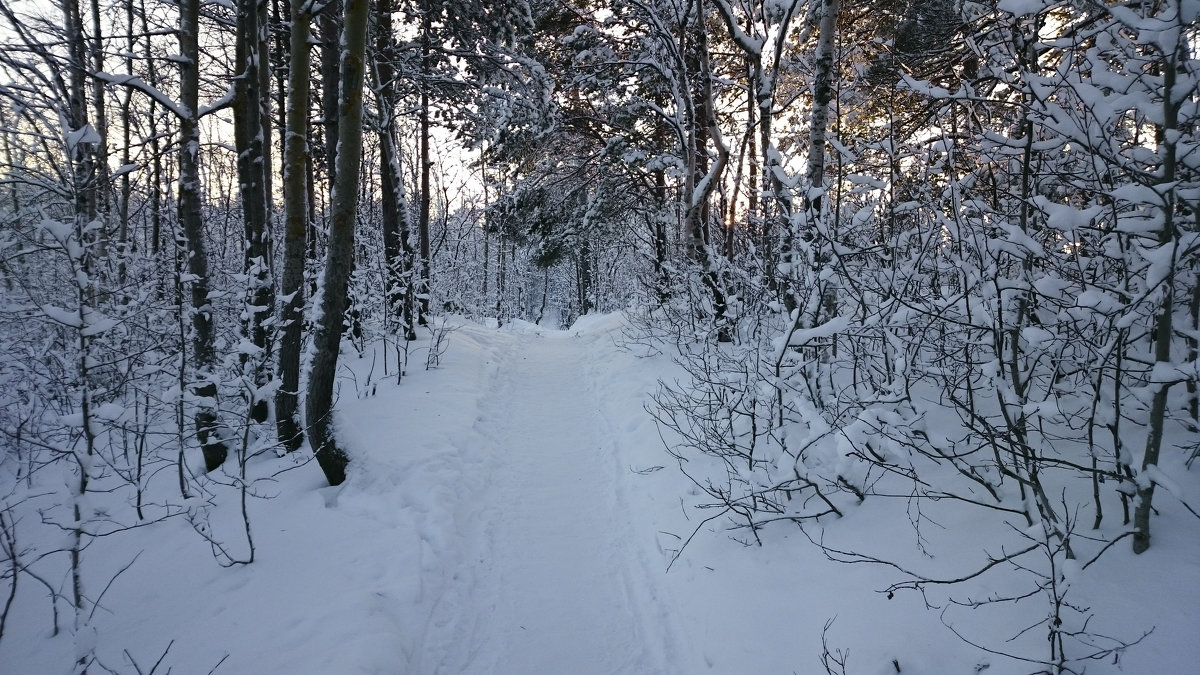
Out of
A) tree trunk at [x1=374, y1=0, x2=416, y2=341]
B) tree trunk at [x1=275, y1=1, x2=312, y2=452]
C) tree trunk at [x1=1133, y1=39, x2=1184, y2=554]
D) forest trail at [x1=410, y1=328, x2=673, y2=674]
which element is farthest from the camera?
tree trunk at [x1=374, y1=0, x2=416, y2=341]

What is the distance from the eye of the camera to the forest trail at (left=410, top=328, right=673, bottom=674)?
11.4 ft

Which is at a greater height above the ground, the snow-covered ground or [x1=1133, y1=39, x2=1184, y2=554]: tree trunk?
[x1=1133, y1=39, x2=1184, y2=554]: tree trunk

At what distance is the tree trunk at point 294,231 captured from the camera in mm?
5270

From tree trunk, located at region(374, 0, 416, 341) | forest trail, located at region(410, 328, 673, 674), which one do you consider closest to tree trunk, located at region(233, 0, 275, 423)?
forest trail, located at region(410, 328, 673, 674)

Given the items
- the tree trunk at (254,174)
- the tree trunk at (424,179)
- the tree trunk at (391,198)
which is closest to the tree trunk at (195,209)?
the tree trunk at (254,174)

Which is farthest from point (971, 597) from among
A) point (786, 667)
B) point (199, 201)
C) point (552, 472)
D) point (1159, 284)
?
point (199, 201)

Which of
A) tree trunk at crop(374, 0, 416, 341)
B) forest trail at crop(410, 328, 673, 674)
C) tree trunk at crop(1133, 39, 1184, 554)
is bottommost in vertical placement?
forest trail at crop(410, 328, 673, 674)

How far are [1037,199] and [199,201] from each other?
7463mm

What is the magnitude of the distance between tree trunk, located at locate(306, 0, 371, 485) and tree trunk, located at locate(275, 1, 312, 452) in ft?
2.02

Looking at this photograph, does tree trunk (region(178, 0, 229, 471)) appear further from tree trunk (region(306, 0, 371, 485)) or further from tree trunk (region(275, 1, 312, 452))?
tree trunk (region(306, 0, 371, 485))

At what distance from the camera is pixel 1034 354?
3.22 m

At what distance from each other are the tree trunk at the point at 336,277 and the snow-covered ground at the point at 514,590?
268mm

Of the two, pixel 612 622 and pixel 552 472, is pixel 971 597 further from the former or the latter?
pixel 552 472

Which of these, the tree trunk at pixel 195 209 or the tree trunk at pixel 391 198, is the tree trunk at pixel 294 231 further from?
the tree trunk at pixel 391 198
